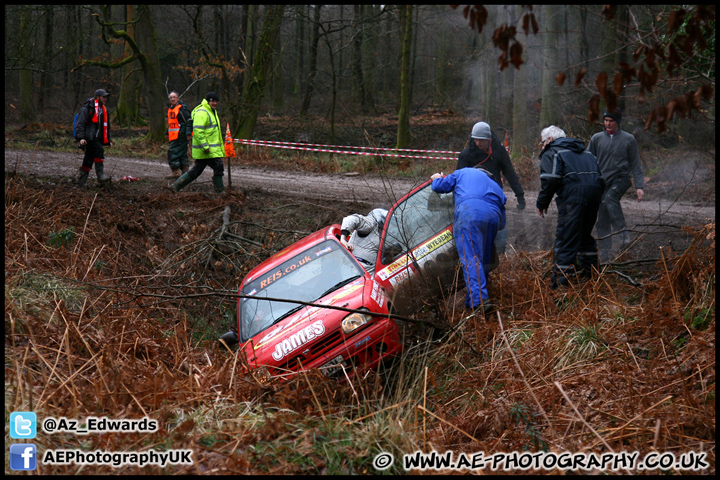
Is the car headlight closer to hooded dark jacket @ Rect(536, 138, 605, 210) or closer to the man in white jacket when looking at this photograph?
the man in white jacket

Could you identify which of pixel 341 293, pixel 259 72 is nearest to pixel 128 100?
pixel 259 72

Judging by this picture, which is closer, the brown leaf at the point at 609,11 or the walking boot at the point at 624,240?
the brown leaf at the point at 609,11

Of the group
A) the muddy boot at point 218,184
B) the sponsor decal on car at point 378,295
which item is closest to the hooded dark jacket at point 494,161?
the sponsor decal on car at point 378,295

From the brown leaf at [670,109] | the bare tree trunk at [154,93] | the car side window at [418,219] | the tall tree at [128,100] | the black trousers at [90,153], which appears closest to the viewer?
the brown leaf at [670,109]

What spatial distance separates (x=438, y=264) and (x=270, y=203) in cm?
586

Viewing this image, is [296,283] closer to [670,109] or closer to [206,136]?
[670,109]

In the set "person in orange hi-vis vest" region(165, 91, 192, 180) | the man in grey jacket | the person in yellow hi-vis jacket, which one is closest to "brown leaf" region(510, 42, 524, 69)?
the man in grey jacket

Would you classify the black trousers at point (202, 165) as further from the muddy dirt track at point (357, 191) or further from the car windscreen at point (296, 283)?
the car windscreen at point (296, 283)

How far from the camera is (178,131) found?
41.4ft

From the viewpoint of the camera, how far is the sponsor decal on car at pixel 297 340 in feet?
17.1

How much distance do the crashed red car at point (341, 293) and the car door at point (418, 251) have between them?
0.04 feet

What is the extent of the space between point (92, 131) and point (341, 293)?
808 cm

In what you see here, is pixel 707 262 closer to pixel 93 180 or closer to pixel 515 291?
pixel 515 291

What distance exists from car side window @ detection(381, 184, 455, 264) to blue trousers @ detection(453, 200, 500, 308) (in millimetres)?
418
